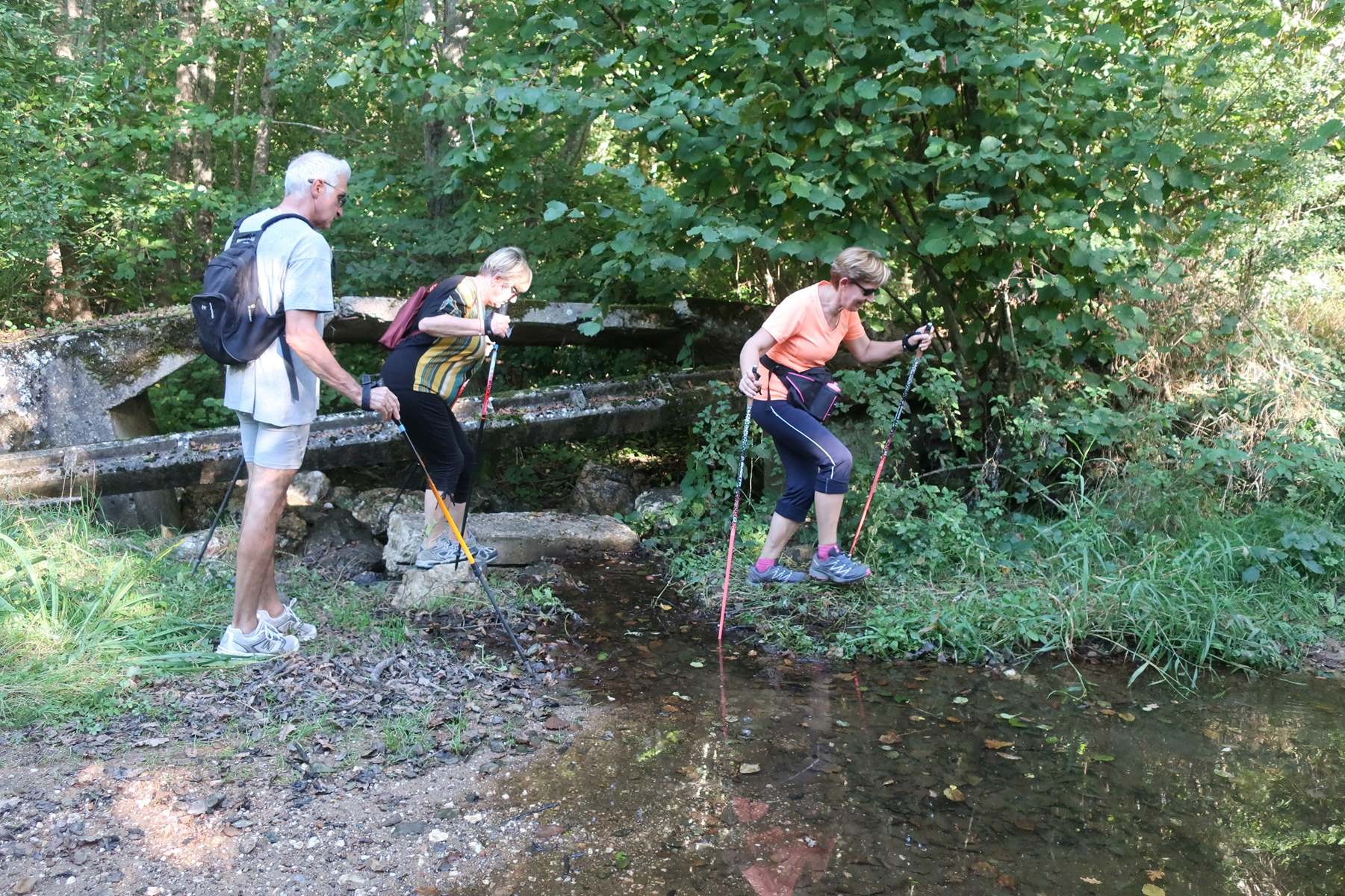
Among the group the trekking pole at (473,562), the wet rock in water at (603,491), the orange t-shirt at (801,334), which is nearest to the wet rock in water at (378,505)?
the wet rock in water at (603,491)

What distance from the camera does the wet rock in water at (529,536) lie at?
21.1ft

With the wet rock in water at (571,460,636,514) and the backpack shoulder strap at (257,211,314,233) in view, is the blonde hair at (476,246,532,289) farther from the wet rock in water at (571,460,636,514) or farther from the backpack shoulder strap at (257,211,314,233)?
the wet rock in water at (571,460,636,514)

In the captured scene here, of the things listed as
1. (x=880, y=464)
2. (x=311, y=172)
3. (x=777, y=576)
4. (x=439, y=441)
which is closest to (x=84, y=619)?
(x=439, y=441)

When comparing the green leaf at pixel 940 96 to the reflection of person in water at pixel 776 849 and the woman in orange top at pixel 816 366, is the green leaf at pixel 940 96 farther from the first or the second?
the reflection of person in water at pixel 776 849

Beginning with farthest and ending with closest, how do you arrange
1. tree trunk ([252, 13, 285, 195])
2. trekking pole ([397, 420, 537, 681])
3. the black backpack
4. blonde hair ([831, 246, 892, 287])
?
tree trunk ([252, 13, 285, 195]) → blonde hair ([831, 246, 892, 287]) → trekking pole ([397, 420, 537, 681]) → the black backpack

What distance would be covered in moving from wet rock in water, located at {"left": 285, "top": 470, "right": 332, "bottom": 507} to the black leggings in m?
2.89

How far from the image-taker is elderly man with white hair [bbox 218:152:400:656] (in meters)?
4.27

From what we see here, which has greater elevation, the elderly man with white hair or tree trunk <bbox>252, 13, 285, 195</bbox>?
tree trunk <bbox>252, 13, 285, 195</bbox>

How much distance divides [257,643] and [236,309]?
1.57 m

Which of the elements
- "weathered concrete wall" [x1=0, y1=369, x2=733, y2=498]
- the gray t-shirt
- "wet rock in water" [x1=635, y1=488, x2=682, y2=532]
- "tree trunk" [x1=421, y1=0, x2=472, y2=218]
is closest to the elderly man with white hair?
the gray t-shirt

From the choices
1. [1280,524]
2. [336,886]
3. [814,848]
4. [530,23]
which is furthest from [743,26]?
[336,886]

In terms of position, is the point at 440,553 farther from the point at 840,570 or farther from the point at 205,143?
the point at 205,143

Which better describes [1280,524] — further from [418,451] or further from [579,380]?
[579,380]

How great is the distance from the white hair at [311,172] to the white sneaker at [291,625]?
80.2 inches
